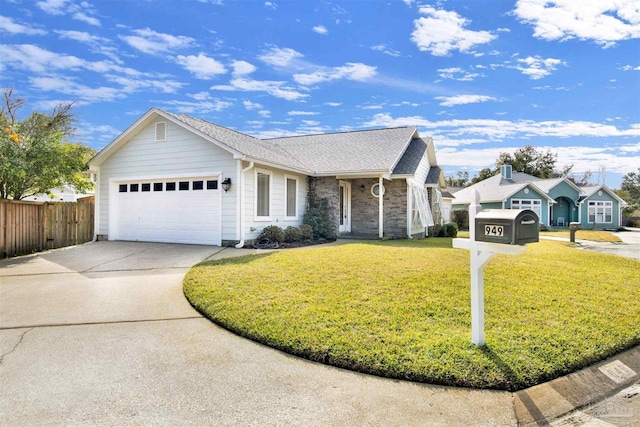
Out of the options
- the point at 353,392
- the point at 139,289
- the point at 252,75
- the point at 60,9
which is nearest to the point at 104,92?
the point at 60,9

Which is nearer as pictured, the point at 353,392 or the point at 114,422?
the point at 114,422

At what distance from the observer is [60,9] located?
417 inches

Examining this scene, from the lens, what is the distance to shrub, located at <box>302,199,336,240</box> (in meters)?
14.0

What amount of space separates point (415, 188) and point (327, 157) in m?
4.33

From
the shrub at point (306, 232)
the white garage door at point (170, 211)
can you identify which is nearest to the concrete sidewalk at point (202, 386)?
the white garage door at point (170, 211)

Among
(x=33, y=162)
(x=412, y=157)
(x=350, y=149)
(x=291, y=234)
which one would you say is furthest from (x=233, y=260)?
(x=412, y=157)

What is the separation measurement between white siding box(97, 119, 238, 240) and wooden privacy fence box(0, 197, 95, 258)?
0.82 meters

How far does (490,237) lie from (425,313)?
5.31ft

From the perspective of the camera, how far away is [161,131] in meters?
12.1

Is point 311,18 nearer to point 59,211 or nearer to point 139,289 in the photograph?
point 139,289

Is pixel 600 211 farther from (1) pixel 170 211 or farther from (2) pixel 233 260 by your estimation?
(1) pixel 170 211

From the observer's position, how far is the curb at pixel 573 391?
2.75m

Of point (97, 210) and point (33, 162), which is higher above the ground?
point (33, 162)

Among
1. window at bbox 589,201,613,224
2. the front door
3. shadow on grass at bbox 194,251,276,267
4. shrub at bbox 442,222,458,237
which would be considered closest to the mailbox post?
shadow on grass at bbox 194,251,276,267
